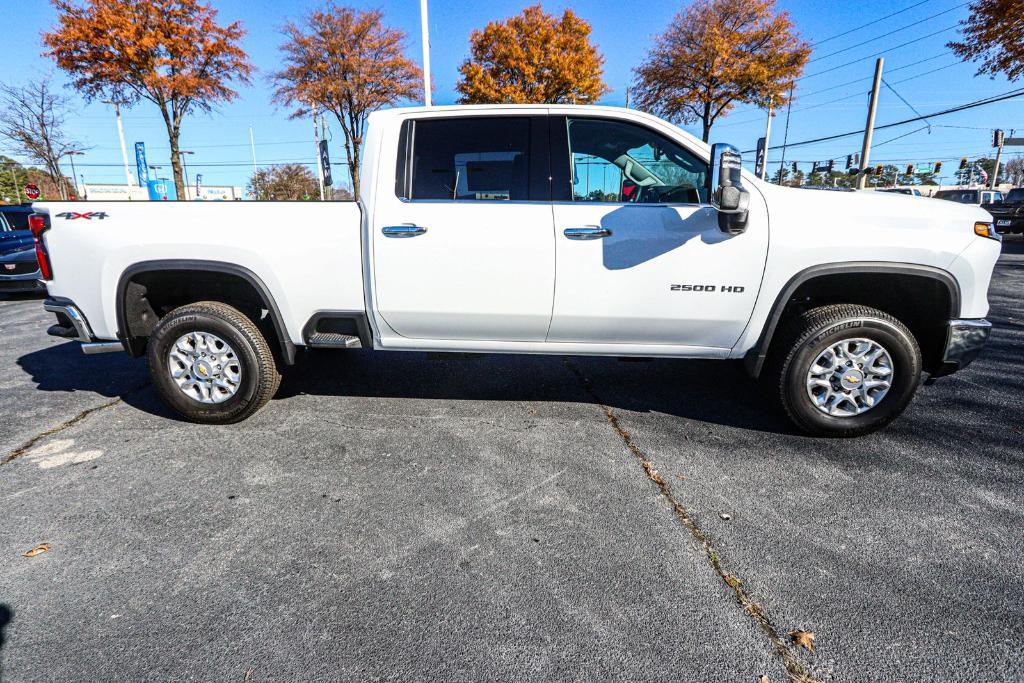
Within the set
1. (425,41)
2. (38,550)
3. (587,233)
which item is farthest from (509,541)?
(425,41)

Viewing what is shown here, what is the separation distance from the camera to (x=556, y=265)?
3.19 m

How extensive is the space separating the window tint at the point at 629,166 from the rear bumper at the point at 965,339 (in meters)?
1.66

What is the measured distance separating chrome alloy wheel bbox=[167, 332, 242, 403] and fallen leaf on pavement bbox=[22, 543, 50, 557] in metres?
1.31

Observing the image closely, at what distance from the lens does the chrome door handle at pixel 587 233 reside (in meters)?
3.13

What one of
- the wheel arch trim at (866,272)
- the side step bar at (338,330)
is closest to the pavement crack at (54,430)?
the side step bar at (338,330)

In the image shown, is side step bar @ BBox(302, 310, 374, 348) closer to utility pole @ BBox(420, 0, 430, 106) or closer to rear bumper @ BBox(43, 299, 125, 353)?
rear bumper @ BBox(43, 299, 125, 353)

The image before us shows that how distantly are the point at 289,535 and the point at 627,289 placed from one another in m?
2.23

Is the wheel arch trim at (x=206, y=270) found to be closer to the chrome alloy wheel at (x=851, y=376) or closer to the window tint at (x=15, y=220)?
the chrome alloy wheel at (x=851, y=376)

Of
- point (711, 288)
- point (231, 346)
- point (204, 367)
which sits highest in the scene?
point (711, 288)

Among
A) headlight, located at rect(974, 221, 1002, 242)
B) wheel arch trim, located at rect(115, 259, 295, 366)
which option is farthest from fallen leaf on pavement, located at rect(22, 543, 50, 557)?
headlight, located at rect(974, 221, 1002, 242)

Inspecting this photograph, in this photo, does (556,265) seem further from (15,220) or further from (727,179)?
(15,220)

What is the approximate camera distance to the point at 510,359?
5.22 meters

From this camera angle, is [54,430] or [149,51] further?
[149,51]

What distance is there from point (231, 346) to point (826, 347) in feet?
12.3
